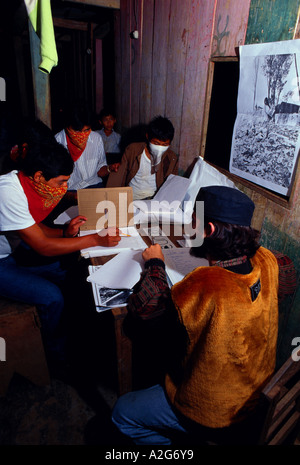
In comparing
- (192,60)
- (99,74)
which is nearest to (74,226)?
(192,60)

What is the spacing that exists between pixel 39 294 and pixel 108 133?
3.32 meters

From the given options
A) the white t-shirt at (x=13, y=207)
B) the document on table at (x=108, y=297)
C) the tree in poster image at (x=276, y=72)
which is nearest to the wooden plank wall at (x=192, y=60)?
the tree in poster image at (x=276, y=72)

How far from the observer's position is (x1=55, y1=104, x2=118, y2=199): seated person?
304 centimetres

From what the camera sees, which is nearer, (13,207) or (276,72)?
(276,72)

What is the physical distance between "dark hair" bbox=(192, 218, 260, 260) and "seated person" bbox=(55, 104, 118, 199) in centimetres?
222

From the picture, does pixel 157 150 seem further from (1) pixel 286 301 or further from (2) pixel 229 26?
(1) pixel 286 301

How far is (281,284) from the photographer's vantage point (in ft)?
5.07

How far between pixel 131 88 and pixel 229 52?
2445 mm

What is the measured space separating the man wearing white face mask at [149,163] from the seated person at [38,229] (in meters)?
1.16

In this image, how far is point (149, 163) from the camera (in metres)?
3.12

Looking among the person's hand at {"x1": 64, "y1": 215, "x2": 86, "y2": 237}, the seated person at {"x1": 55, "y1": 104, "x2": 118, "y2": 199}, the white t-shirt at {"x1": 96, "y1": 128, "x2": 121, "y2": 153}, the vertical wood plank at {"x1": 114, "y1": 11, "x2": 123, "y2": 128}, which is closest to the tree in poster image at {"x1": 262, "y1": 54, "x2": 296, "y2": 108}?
the person's hand at {"x1": 64, "y1": 215, "x2": 86, "y2": 237}

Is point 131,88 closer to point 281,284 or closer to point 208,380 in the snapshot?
→ point 281,284

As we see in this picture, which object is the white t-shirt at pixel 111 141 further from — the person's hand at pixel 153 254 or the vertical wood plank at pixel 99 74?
the person's hand at pixel 153 254
